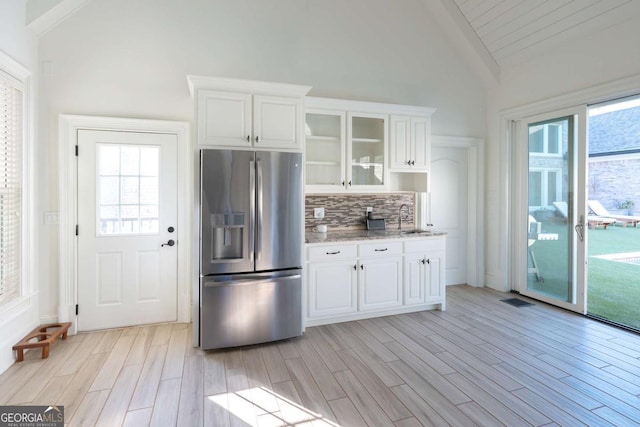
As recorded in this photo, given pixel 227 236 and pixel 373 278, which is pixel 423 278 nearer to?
pixel 373 278

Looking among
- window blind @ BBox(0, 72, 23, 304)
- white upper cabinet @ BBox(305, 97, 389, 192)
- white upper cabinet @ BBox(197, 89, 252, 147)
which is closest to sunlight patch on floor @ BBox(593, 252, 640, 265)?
white upper cabinet @ BBox(305, 97, 389, 192)

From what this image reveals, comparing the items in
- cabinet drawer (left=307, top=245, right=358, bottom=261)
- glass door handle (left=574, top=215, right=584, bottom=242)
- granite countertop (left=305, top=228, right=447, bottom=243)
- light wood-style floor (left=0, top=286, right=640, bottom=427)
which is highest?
glass door handle (left=574, top=215, right=584, bottom=242)

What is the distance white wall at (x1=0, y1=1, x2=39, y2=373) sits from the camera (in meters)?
2.57

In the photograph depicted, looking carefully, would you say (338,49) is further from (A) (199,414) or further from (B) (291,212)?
(A) (199,414)

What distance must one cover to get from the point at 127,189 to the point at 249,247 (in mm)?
1487

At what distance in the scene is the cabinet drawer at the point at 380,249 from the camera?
356cm

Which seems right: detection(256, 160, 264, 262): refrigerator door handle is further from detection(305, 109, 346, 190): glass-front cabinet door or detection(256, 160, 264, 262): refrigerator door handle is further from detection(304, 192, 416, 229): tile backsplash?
detection(304, 192, 416, 229): tile backsplash

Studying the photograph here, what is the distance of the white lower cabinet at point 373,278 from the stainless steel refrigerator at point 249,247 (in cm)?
33

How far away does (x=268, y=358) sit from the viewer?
9.27 feet

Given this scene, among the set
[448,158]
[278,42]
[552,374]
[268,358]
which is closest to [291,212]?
[268,358]

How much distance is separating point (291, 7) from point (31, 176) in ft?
10.3

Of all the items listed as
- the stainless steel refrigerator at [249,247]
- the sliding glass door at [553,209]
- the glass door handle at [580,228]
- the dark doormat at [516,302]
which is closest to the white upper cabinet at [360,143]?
the stainless steel refrigerator at [249,247]

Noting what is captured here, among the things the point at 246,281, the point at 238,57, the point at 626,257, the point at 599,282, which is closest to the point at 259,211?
the point at 246,281

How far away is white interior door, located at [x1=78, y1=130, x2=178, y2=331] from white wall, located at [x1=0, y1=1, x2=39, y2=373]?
437 mm
